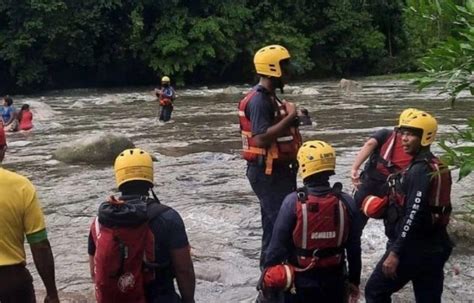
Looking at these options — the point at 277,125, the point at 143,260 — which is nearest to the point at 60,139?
the point at 277,125

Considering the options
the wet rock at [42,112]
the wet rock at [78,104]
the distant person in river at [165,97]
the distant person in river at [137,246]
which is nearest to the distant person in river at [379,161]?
the distant person in river at [137,246]

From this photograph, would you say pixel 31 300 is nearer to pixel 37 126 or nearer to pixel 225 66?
pixel 37 126

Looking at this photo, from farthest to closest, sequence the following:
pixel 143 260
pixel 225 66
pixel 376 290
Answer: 1. pixel 225 66
2. pixel 376 290
3. pixel 143 260

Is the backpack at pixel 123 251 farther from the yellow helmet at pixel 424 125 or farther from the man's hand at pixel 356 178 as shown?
the man's hand at pixel 356 178

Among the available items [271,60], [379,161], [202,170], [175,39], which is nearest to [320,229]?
[271,60]

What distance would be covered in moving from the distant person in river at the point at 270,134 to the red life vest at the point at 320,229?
4.18 feet

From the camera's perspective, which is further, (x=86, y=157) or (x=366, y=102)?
(x=366, y=102)

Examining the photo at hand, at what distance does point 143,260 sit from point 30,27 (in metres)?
32.4

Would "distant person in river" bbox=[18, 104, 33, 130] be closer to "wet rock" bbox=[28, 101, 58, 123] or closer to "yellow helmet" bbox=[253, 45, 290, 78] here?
"wet rock" bbox=[28, 101, 58, 123]

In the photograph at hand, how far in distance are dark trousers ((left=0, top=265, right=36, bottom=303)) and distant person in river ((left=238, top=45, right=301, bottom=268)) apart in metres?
1.94

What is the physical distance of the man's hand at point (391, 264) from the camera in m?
4.41

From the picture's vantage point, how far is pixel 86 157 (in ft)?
44.6

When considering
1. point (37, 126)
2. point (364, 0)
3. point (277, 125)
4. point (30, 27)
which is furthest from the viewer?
point (364, 0)

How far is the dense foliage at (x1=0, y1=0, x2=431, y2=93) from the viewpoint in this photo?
115 ft
